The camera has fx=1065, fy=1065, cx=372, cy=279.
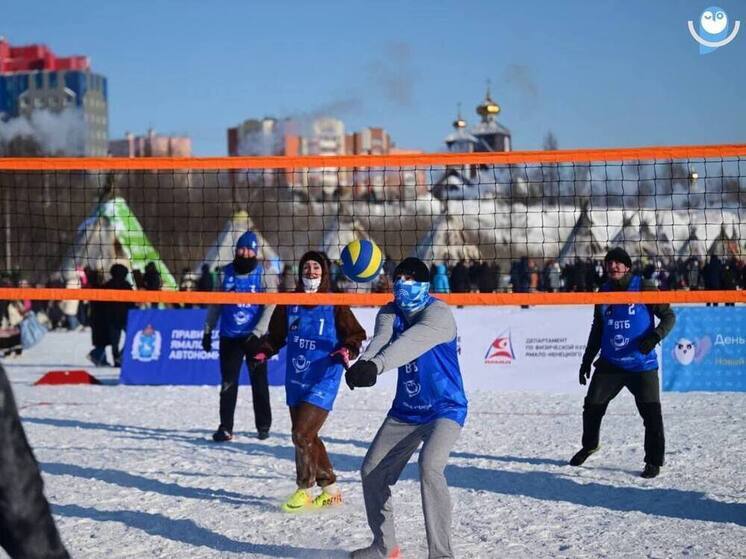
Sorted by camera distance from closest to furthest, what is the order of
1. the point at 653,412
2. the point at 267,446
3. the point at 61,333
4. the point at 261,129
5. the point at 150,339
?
the point at 653,412, the point at 267,446, the point at 150,339, the point at 61,333, the point at 261,129

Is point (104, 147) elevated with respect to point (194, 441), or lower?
elevated

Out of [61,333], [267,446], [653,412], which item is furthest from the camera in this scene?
[61,333]

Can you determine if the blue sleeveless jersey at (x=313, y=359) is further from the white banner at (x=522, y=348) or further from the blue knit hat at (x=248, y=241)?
the white banner at (x=522, y=348)

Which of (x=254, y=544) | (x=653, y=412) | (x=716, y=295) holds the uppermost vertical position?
(x=716, y=295)

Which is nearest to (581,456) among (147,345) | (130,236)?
(147,345)

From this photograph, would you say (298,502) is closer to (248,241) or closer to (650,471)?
(650,471)

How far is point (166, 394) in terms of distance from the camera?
15.3m

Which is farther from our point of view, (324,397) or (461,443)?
(461,443)

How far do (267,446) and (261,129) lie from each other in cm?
14529

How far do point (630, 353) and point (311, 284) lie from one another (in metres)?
2.91

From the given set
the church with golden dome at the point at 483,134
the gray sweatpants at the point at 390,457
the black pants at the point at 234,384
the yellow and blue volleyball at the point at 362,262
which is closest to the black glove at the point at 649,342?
the yellow and blue volleyball at the point at 362,262

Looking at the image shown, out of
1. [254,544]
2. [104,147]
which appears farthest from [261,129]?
[254,544]

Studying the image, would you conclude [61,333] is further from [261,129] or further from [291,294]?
[261,129]

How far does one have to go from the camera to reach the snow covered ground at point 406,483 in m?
6.93
